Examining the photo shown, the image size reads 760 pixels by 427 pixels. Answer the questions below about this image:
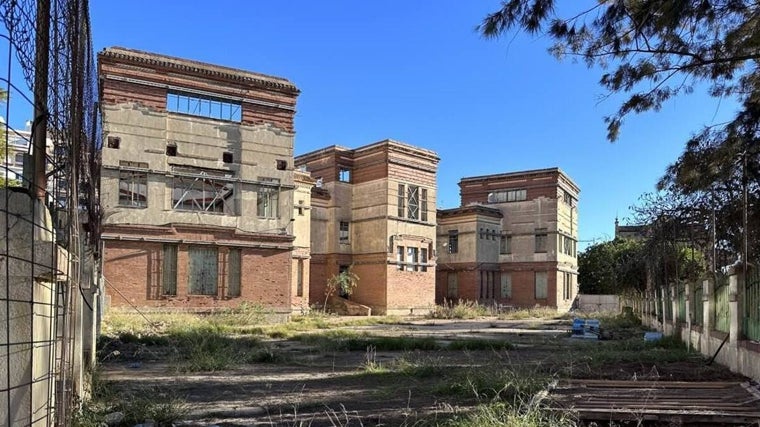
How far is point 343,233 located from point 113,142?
55.5 feet

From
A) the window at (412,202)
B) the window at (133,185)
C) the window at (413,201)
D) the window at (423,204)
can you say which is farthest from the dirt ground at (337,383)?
the window at (423,204)

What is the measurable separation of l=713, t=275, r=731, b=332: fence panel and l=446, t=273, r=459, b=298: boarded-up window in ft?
110

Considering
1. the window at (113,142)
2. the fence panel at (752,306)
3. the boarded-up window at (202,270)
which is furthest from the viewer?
the boarded-up window at (202,270)

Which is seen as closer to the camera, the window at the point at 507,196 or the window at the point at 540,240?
the window at the point at 540,240

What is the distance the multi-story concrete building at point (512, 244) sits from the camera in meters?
44.8

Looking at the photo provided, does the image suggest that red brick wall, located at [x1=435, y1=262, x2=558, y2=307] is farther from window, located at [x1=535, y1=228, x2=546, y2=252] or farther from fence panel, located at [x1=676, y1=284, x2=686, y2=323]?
fence panel, located at [x1=676, y1=284, x2=686, y2=323]

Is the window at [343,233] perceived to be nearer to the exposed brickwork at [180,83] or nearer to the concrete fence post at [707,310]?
the exposed brickwork at [180,83]

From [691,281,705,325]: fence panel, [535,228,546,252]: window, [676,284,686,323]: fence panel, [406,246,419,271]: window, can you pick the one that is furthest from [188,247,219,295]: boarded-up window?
[535,228,546,252]: window

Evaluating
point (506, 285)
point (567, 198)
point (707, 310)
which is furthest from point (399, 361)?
point (567, 198)

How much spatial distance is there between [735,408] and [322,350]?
1056 cm

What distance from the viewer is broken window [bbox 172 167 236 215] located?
85.1 feet

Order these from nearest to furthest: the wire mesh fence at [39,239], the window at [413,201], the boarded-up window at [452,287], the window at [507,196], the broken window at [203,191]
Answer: the wire mesh fence at [39,239], the broken window at [203,191], the window at [413,201], the boarded-up window at [452,287], the window at [507,196]

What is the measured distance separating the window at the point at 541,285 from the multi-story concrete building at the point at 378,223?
31.1 feet

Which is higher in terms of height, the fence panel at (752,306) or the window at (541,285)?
the fence panel at (752,306)
